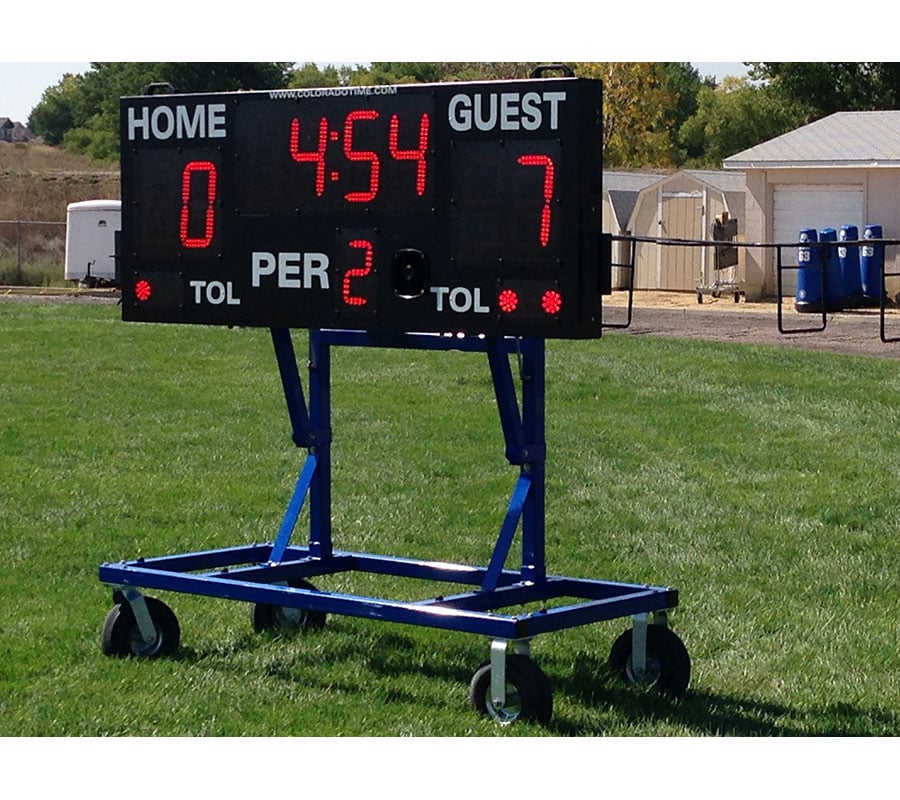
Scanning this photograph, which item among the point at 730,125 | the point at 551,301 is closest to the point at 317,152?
the point at 551,301

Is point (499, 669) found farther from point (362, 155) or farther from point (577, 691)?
point (362, 155)

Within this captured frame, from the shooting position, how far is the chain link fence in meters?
48.1

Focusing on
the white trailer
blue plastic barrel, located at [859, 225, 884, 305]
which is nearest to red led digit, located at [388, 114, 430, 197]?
blue plastic barrel, located at [859, 225, 884, 305]

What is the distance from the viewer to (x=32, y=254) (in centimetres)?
5725

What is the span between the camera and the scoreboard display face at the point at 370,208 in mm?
7336

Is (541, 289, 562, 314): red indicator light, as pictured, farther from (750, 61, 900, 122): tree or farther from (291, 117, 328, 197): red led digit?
(750, 61, 900, 122): tree

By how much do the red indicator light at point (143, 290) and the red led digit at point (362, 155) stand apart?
132 centimetres

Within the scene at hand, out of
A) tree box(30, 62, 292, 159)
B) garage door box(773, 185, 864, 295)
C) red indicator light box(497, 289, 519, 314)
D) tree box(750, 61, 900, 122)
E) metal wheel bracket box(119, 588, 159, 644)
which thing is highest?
tree box(30, 62, 292, 159)

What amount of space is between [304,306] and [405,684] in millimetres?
Result: 1812

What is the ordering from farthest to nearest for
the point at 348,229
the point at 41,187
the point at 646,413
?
the point at 41,187 < the point at 646,413 < the point at 348,229

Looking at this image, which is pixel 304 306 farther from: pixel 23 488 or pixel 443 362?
pixel 443 362

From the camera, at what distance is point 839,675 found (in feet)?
27.2

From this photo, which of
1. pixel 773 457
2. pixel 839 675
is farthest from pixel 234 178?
pixel 773 457

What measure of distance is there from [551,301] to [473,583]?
191 cm
